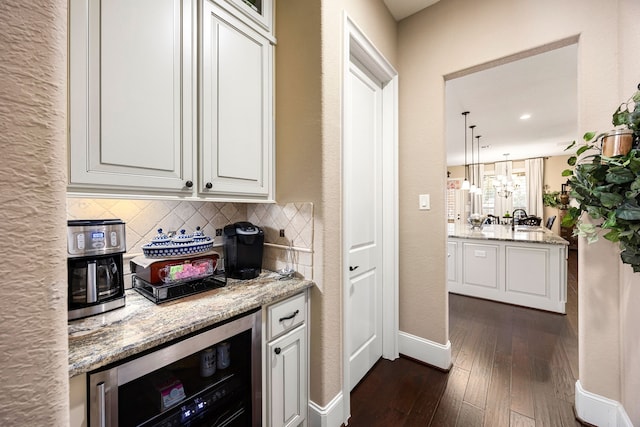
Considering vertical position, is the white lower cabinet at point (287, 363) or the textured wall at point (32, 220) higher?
the textured wall at point (32, 220)

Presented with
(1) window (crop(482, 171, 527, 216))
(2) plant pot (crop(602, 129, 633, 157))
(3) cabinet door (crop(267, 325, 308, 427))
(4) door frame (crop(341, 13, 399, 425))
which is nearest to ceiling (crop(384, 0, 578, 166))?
(4) door frame (crop(341, 13, 399, 425))

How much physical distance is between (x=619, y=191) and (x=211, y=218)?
211 cm

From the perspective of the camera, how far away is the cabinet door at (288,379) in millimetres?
1223

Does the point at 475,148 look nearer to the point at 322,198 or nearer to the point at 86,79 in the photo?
the point at 322,198

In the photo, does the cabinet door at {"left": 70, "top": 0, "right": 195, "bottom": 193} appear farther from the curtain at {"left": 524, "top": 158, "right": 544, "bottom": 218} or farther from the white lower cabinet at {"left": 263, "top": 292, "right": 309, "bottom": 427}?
the curtain at {"left": 524, "top": 158, "right": 544, "bottom": 218}

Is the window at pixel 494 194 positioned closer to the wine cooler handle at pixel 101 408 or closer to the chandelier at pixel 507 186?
the chandelier at pixel 507 186

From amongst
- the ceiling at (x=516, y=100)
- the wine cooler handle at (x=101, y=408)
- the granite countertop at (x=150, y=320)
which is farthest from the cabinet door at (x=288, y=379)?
the ceiling at (x=516, y=100)

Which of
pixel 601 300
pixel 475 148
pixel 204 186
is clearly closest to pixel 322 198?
pixel 204 186

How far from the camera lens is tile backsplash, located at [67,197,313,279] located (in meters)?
1.22

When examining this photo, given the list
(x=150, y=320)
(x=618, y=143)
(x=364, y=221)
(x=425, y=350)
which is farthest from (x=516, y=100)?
(x=150, y=320)

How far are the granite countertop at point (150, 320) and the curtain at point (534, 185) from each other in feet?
31.2

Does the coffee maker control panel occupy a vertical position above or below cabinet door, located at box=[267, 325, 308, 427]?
above

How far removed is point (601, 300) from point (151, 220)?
253cm

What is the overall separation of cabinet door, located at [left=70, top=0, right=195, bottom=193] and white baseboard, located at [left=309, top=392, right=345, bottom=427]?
134 cm
